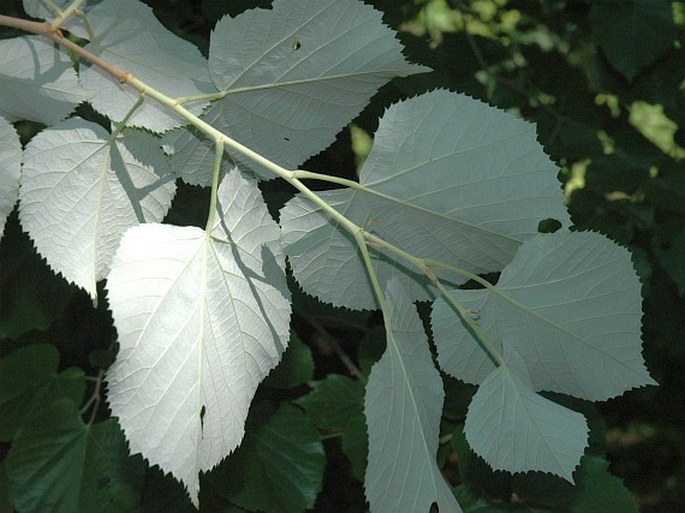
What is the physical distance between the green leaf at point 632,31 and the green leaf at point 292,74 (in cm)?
78

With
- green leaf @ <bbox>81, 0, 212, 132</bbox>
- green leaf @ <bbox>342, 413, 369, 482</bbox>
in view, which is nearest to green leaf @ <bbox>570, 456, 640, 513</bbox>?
green leaf @ <bbox>342, 413, 369, 482</bbox>

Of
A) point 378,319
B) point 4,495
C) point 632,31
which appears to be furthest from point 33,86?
point 632,31

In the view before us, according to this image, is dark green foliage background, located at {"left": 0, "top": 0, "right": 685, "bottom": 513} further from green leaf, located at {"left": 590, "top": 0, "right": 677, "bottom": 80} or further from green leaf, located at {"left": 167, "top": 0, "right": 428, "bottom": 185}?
green leaf, located at {"left": 167, "top": 0, "right": 428, "bottom": 185}

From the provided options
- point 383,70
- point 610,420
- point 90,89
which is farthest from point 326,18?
point 610,420

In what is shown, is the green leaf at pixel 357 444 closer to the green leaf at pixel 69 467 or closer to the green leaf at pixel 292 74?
the green leaf at pixel 69 467

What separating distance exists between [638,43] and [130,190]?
0.95 m

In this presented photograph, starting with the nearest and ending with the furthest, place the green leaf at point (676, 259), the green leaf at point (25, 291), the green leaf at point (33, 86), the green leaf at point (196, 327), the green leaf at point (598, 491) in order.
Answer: the green leaf at point (196, 327) → the green leaf at point (33, 86) → the green leaf at point (598, 491) → the green leaf at point (25, 291) → the green leaf at point (676, 259)

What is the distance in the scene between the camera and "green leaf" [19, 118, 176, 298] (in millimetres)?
567

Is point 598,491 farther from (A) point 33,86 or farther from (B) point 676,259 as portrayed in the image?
(A) point 33,86

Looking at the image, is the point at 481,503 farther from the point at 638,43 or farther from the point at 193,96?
the point at 638,43

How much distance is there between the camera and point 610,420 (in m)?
2.25

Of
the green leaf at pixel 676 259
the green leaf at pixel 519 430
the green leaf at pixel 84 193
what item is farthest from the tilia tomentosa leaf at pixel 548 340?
the green leaf at pixel 676 259

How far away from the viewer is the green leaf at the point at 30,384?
1007mm

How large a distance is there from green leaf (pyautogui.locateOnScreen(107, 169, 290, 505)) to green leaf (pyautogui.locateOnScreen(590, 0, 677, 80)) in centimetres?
89
